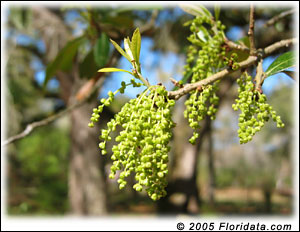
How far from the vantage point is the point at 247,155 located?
16641 mm

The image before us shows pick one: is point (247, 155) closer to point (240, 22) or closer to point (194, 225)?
point (240, 22)

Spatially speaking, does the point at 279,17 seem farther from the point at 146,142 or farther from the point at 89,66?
the point at 146,142

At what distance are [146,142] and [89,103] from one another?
3.30ft

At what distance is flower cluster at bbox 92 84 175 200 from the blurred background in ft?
0.25

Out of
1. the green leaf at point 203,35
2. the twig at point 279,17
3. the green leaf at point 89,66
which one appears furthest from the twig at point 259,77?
the green leaf at point 89,66

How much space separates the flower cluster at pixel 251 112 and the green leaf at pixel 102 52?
67cm

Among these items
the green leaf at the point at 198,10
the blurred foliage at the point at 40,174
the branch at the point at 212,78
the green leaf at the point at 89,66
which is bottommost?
the blurred foliage at the point at 40,174

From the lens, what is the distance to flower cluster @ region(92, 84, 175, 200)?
600 millimetres

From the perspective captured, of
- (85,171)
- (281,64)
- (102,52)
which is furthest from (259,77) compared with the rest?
(85,171)

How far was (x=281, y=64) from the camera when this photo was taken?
0.84 metres

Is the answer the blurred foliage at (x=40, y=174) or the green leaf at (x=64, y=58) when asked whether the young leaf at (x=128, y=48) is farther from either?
the blurred foliage at (x=40, y=174)

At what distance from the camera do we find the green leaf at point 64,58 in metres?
1.36

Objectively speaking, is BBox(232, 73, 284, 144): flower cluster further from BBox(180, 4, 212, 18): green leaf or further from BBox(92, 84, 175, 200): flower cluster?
BBox(180, 4, 212, 18): green leaf

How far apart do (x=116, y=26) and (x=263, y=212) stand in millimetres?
10142
